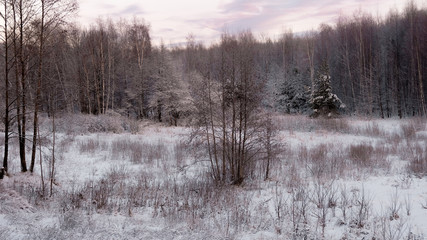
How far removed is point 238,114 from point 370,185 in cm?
411

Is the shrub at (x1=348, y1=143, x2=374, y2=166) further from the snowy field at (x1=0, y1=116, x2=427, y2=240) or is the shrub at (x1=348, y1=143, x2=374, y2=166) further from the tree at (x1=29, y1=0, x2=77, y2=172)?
the tree at (x1=29, y1=0, x2=77, y2=172)

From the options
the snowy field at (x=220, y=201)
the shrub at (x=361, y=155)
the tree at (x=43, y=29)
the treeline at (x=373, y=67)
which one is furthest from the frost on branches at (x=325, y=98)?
the tree at (x=43, y=29)

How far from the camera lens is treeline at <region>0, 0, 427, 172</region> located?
831cm

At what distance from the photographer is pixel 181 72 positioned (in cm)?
3306

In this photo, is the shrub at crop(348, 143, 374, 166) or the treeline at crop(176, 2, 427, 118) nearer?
the shrub at crop(348, 143, 374, 166)

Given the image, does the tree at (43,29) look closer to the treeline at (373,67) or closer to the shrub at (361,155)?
the shrub at (361,155)

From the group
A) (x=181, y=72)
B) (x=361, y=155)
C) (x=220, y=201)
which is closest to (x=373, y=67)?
(x=181, y=72)

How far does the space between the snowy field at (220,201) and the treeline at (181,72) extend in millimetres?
1764

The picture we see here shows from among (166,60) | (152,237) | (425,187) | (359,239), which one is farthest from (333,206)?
(166,60)

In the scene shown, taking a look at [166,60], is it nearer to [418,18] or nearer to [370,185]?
[370,185]

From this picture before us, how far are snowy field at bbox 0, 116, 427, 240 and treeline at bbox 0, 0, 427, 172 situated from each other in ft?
5.79

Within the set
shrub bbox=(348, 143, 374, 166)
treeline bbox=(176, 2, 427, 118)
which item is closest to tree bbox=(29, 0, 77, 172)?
shrub bbox=(348, 143, 374, 166)

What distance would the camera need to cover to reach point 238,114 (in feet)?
27.2

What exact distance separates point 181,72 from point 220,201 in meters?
28.1
